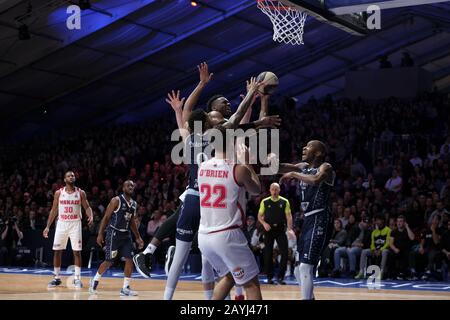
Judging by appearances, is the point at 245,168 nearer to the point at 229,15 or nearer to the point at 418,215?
the point at 418,215

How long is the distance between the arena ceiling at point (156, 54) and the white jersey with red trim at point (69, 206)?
818 centimetres

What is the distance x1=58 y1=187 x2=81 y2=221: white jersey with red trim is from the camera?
13.4 meters

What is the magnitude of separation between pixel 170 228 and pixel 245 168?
261 centimetres

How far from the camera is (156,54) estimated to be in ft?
81.7

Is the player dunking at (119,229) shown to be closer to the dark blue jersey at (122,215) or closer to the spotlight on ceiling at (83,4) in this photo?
the dark blue jersey at (122,215)

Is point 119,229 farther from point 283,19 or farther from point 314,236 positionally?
point 314,236

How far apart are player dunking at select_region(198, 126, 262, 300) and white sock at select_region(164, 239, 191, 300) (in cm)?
136

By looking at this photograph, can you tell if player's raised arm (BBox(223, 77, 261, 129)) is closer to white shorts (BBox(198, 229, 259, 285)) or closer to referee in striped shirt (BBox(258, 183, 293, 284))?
white shorts (BBox(198, 229, 259, 285))

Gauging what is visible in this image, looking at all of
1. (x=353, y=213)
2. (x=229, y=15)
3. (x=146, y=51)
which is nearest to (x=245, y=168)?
(x=353, y=213)

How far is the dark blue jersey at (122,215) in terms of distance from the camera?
472 inches

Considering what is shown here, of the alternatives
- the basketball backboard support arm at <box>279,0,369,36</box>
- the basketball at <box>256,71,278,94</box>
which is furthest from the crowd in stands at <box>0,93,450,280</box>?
the basketball at <box>256,71,278,94</box>

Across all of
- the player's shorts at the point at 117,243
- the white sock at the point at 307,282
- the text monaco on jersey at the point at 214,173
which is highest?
the text monaco on jersey at the point at 214,173

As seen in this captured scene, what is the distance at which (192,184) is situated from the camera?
27.0 ft

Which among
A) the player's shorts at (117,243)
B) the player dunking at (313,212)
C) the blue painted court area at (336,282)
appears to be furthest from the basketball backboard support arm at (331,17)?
the blue painted court area at (336,282)
